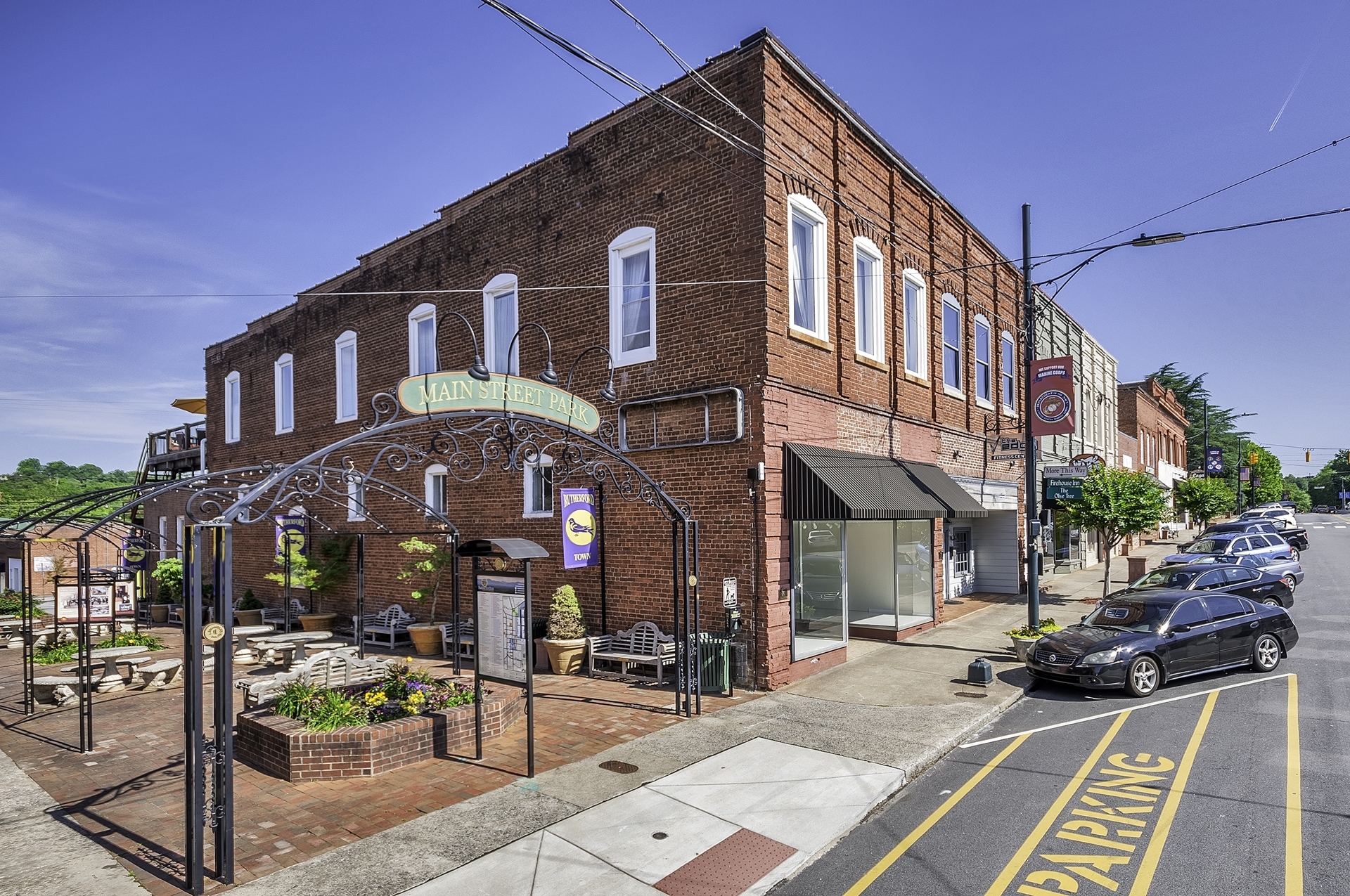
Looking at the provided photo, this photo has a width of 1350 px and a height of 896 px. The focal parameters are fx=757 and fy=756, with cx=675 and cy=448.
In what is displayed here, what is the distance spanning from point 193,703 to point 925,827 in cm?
616

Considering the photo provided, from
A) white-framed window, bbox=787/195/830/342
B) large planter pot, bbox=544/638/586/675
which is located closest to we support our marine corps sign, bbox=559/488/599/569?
large planter pot, bbox=544/638/586/675

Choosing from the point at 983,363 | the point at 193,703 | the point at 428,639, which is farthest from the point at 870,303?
the point at 193,703

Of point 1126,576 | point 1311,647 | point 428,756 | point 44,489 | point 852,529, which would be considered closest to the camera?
point 428,756

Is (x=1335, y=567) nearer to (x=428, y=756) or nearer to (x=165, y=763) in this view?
(x=428, y=756)

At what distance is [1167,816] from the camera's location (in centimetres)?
667

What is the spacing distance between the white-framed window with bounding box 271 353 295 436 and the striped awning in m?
17.5

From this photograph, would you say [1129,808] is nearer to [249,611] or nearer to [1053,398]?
[1053,398]

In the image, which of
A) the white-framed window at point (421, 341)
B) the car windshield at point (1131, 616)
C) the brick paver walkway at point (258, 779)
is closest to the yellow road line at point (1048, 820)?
the car windshield at point (1131, 616)

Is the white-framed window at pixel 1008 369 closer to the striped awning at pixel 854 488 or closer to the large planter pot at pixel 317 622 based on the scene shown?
the striped awning at pixel 854 488

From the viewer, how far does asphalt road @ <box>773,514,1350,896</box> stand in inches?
223

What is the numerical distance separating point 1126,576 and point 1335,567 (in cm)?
890

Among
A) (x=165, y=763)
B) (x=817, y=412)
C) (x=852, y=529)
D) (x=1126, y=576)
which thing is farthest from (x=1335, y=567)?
(x=165, y=763)

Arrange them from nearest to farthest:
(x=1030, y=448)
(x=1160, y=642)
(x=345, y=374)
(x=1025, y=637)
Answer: (x=1160, y=642), (x=1025, y=637), (x=1030, y=448), (x=345, y=374)

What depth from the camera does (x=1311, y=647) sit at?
45.3 ft
